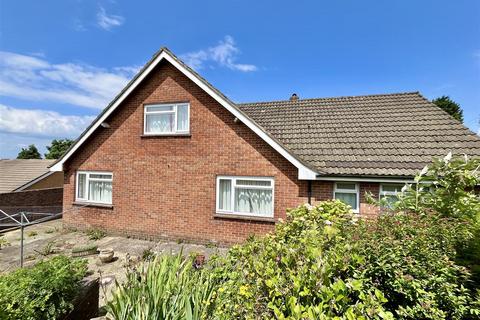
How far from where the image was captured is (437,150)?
319 inches

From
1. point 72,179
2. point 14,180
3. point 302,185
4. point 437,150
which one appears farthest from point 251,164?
point 14,180

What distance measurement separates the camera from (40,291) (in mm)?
3557

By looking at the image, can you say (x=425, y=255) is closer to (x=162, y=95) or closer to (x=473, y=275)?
(x=473, y=275)

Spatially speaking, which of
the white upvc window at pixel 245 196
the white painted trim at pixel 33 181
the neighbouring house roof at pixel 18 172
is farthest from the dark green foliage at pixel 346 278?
the neighbouring house roof at pixel 18 172

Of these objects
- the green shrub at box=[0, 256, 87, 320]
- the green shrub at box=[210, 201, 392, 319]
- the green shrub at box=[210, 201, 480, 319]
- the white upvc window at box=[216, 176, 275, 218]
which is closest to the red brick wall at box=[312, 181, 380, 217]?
the white upvc window at box=[216, 176, 275, 218]

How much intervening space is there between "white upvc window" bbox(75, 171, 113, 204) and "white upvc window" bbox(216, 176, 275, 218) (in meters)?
4.83

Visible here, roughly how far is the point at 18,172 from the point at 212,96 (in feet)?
69.8

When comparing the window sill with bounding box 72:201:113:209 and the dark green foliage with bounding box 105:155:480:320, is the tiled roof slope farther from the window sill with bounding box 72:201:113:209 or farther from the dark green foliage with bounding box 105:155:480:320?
the window sill with bounding box 72:201:113:209

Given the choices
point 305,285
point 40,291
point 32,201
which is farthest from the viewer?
point 32,201

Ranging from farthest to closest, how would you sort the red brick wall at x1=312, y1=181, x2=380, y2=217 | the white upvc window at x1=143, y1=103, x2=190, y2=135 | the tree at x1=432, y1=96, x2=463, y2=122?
1. the tree at x1=432, y1=96, x2=463, y2=122
2. the white upvc window at x1=143, y1=103, x2=190, y2=135
3. the red brick wall at x1=312, y1=181, x2=380, y2=217

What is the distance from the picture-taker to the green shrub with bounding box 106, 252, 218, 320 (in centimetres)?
304

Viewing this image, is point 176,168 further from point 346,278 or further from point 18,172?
point 18,172

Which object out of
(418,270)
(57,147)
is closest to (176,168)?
(418,270)

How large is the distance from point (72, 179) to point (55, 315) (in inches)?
361
